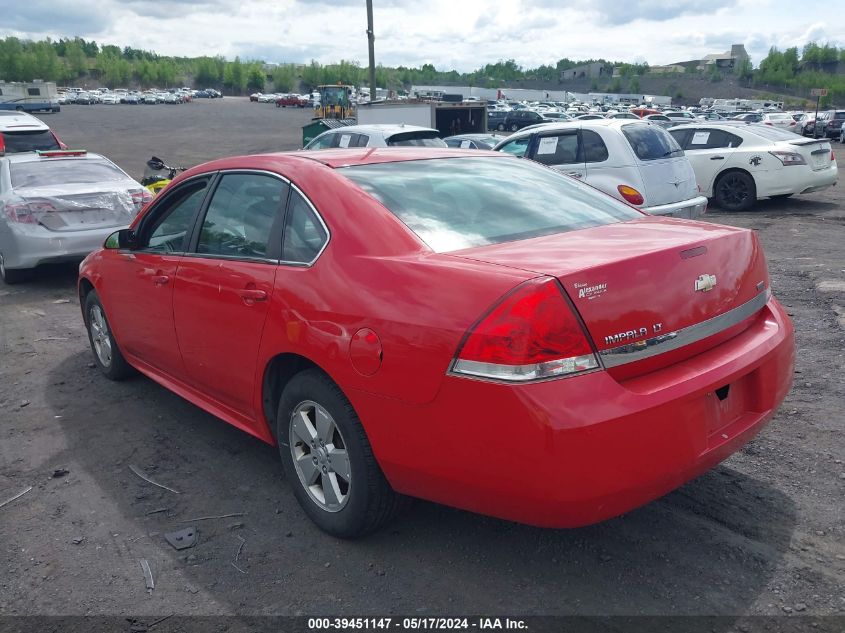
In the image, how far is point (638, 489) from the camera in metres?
2.42

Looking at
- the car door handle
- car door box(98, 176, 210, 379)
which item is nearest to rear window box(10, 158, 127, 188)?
car door box(98, 176, 210, 379)

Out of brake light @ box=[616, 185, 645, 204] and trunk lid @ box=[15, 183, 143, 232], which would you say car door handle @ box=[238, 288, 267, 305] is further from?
brake light @ box=[616, 185, 645, 204]

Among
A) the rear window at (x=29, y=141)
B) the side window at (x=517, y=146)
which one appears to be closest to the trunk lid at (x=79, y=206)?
the side window at (x=517, y=146)

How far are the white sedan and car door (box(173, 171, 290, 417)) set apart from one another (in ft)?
37.4

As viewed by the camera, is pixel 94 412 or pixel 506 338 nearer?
pixel 506 338

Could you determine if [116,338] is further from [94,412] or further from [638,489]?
[638,489]

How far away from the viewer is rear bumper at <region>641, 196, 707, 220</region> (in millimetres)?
8914

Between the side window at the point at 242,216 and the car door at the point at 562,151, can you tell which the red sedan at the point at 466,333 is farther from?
the car door at the point at 562,151

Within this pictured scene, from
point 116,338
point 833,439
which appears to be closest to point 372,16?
point 116,338

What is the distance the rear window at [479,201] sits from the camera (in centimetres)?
303

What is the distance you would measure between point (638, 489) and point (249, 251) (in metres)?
2.07

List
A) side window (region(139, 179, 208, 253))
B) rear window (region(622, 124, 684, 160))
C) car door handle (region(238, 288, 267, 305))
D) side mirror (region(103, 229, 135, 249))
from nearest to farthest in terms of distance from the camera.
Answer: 1. car door handle (region(238, 288, 267, 305))
2. side window (region(139, 179, 208, 253))
3. side mirror (region(103, 229, 135, 249))
4. rear window (region(622, 124, 684, 160))

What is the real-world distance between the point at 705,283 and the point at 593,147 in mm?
7382

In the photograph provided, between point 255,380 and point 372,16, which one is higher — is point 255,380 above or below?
below
